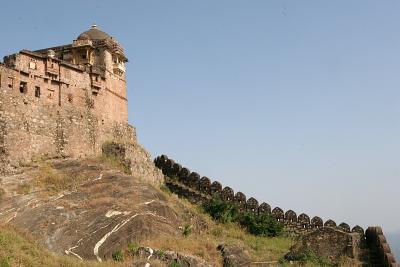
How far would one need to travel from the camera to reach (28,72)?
25.5 m

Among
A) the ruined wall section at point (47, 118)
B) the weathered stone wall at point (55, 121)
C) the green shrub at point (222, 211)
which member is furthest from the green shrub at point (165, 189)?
the ruined wall section at point (47, 118)

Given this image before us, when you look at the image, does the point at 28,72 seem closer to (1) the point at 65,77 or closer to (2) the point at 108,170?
(1) the point at 65,77

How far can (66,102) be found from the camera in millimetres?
27344

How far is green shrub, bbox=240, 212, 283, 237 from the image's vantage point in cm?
2878

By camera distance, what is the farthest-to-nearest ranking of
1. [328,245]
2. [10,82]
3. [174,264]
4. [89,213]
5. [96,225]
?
[10,82] < [328,245] < [89,213] < [96,225] < [174,264]

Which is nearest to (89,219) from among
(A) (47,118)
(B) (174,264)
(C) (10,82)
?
(B) (174,264)

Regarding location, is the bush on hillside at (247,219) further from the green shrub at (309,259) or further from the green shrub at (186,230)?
the green shrub at (186,230)

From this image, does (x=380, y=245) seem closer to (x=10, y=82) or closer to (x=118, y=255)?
(x=118, y=255)

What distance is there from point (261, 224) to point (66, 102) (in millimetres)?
11178

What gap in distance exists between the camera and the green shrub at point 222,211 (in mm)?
28984

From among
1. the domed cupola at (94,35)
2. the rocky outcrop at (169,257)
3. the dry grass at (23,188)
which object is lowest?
the rocky outcrop at (169,257)

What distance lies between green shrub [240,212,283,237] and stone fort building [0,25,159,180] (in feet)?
19.7

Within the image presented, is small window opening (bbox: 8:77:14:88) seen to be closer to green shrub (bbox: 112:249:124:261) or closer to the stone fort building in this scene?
the stone fort building

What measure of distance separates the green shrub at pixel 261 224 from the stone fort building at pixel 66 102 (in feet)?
19.7
